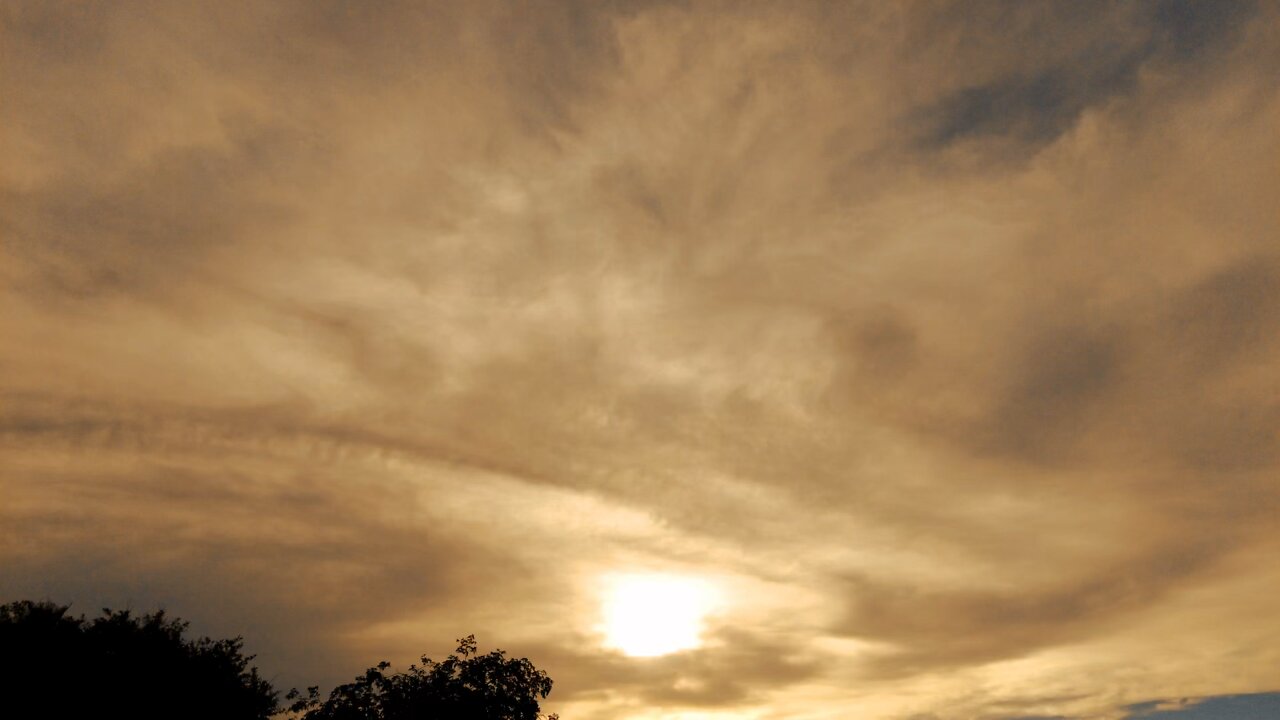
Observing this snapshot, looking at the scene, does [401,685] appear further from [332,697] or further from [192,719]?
[192,719]

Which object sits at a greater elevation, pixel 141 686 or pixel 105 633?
pixel 105 633

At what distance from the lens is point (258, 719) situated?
217 ft

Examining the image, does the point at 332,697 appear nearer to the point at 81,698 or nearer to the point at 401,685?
the point at 401,685

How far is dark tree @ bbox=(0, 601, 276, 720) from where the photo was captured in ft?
176

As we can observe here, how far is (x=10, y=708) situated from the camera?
5106 centimetres

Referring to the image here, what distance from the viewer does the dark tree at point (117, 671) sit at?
5375 cm

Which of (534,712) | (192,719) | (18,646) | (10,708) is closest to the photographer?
(10,708)

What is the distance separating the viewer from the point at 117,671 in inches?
2296

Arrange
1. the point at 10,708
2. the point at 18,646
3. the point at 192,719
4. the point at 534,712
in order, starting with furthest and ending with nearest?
the point at 534,712 < the point at 192,719 < the point at 18,646 < the point at 10,708

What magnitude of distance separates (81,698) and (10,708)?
13.0 ft

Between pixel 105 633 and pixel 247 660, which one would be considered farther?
pixel 247 660

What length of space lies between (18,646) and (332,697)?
22.6 m

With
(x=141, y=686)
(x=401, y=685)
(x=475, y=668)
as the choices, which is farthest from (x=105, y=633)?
(x=475, y=668)

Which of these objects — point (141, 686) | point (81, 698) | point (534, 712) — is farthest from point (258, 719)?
point (534, 712)
